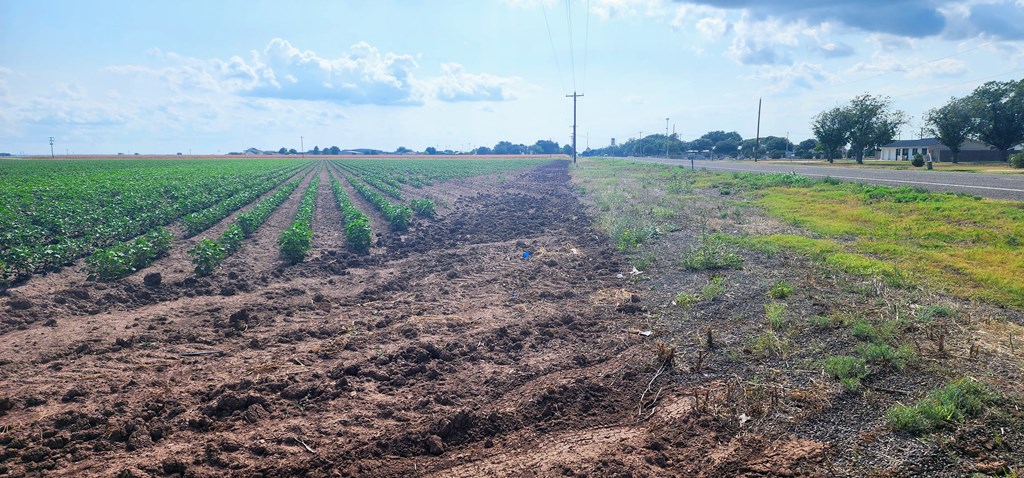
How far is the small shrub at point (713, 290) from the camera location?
9.32 metres

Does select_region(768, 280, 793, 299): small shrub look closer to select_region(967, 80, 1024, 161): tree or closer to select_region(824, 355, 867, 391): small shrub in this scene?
select_region(824, 355, 867, 391): small shrub

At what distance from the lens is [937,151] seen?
216ft

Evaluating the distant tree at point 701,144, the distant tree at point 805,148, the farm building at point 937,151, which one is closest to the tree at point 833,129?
the farm building at point 937,151

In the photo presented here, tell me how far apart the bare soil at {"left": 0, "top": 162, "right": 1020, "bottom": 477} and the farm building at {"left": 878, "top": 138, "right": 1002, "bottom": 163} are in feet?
183

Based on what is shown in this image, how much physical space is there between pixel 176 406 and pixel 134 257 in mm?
7833

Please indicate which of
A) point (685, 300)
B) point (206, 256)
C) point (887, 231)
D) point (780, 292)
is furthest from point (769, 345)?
point (206, 256)

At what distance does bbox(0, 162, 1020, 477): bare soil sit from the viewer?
484 centimetres

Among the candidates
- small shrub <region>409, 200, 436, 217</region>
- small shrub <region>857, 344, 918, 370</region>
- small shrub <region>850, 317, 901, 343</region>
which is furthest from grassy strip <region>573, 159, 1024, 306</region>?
small shrub <region>409, 200, 436, 217</region>

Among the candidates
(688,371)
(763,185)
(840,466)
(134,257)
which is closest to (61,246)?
(134,257)

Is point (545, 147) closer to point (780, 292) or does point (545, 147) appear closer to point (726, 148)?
point (726, 148)

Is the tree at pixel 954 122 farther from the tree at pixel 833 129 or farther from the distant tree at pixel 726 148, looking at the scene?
the distant tree at pixel 726 148

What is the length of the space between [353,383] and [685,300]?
5.20 meters

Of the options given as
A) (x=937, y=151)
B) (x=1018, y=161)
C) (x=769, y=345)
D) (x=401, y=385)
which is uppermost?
(x=937, y=151)

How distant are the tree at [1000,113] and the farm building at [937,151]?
375 centimetres
